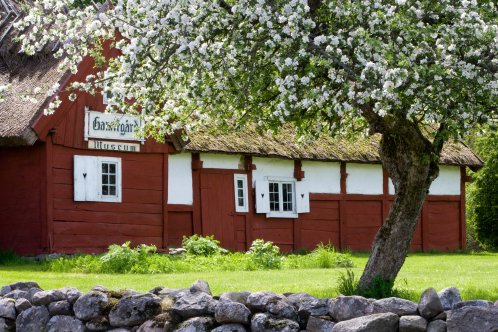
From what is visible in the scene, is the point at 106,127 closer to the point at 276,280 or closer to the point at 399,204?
the point at 276,280

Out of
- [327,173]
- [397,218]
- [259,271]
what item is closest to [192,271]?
[259,271]

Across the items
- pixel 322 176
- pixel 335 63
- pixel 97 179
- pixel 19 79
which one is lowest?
pixel 97 179

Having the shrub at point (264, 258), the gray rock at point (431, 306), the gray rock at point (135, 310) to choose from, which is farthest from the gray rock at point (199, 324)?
the shrub at point (264, 258)

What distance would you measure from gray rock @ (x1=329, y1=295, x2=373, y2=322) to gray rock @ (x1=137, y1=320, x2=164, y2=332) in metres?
1.88

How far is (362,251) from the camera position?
27.9 m

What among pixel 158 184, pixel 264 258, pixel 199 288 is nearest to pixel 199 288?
pixel 199 288

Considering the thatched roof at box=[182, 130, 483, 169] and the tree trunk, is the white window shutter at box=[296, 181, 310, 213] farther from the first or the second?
the tree trunk

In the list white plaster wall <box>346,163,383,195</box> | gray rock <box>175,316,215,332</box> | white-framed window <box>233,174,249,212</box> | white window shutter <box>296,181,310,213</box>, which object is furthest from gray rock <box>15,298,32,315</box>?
white plaster wall <box>346,163,383,195</box>

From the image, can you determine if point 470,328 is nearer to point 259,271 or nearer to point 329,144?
point 259,271

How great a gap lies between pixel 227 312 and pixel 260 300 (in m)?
0.32

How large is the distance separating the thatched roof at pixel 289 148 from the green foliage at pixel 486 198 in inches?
186

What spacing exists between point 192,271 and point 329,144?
10001mm

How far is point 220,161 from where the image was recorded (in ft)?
82.4

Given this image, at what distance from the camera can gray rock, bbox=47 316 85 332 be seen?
403 inches
